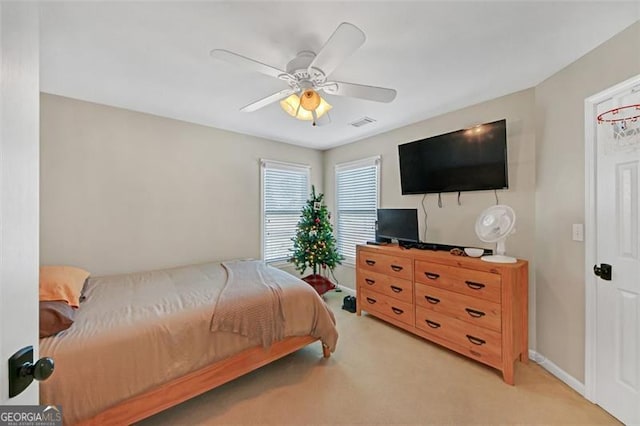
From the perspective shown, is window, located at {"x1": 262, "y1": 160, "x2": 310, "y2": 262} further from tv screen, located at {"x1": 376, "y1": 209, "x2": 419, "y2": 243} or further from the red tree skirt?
tv screen, located at {"x1": 376, "y1": 209, "x2": 419, "y2": 243}

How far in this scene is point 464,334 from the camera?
92.7 inches

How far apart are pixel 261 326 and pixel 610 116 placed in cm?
289

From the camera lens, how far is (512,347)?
81.9 inches

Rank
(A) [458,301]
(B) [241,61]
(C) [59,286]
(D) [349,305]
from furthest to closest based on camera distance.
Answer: (D) [349,305] < (A) [458,301] < (C) [59,286] < (B) [241,61]

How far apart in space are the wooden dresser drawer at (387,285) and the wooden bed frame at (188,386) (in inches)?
49.5

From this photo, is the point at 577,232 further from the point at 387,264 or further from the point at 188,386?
the point at 188,386

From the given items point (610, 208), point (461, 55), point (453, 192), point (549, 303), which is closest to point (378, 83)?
point (461, 55)

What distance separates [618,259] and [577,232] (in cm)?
31

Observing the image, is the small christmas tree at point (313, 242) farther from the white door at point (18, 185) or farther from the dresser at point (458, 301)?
the white door at point (18, 185)

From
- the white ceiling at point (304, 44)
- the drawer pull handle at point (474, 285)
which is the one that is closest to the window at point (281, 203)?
the white ceiling at point (304, 44)

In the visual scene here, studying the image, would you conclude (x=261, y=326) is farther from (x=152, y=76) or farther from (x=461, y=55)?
(x=461, y=55)

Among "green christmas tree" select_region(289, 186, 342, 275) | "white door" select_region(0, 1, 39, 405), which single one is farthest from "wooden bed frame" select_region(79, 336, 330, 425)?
"green christmas tree" select_region(289, 186, 342, 275)

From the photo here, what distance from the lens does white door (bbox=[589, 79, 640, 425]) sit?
162cm

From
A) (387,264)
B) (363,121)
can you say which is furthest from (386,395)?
(363,121)
